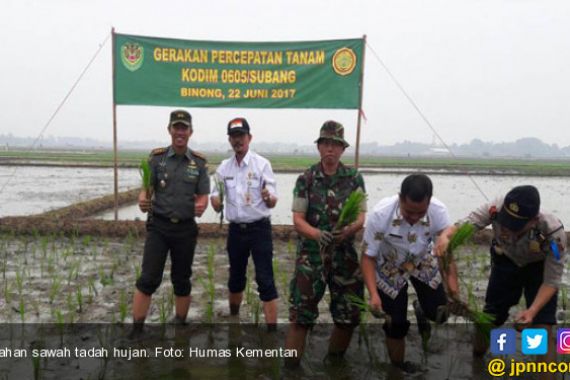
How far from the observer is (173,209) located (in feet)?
11.6

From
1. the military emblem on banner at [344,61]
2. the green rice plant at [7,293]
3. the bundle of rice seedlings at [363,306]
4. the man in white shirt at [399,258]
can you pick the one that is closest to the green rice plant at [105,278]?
the green rice plant at [7,293]

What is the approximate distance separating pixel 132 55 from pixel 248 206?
15.7 feet

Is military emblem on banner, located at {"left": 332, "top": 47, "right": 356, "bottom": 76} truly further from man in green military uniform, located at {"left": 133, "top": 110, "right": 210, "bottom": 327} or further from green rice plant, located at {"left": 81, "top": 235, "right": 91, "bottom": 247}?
green rice plant, located at {"left": 81, "top": 235, "right": 91, "bottom": 247}

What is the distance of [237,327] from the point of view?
373cm

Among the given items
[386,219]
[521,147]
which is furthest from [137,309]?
[521,147]

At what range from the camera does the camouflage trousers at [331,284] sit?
294 centimetres

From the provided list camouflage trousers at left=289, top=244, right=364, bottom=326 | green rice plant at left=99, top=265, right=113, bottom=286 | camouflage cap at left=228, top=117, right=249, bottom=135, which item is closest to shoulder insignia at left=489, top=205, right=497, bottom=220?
camouflage trousers at left=289, top=244, right=364, bottom=326

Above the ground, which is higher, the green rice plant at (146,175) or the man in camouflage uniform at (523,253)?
the green rice plant at (146,175)

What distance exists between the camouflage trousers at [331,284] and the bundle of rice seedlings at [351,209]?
0.19 meters

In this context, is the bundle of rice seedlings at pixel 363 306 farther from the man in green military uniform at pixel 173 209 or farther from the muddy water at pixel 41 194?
the muddy water at pixel 41 194

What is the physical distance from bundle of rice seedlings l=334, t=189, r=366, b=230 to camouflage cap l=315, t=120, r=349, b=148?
0.36 m

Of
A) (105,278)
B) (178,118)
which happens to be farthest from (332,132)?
(105,278)

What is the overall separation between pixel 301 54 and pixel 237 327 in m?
4.91

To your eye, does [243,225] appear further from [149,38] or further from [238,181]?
[149,38]
